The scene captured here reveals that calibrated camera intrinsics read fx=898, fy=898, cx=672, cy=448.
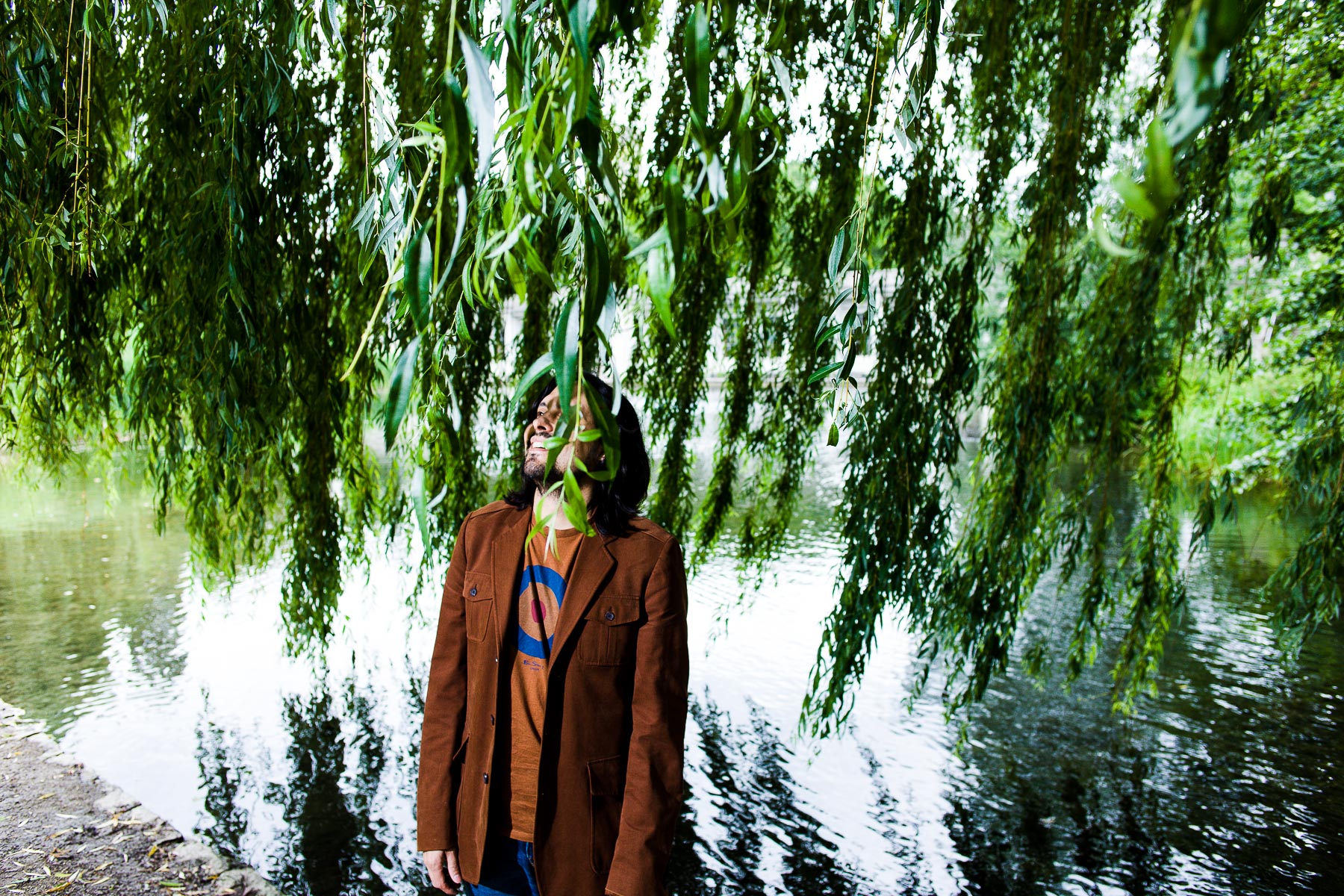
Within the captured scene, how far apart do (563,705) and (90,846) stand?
7.72 feet

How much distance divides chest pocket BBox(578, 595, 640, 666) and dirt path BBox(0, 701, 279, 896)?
192 centimetres

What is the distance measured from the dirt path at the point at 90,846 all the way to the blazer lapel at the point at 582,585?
1923 mm

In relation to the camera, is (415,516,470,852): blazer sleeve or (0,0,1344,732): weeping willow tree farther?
(0,0,1344,732): weeping willow tree

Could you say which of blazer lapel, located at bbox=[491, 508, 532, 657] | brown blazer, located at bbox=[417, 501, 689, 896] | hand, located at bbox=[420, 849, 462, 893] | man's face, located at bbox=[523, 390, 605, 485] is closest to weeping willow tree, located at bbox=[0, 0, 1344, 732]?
man's face, located at bbox=[523, 390, 605, 485]

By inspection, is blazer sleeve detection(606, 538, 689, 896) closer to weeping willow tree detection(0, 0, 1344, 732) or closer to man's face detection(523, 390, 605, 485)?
man's face detection(523, 390, 605, 485)

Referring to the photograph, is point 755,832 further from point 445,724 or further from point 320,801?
point 445,724

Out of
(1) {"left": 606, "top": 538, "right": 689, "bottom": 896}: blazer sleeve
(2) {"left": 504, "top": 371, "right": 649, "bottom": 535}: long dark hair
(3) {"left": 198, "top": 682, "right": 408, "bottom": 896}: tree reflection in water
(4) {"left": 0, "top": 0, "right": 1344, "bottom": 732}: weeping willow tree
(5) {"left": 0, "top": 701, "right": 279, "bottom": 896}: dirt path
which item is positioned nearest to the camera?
(1) {"left": 606, "top": 538, "right": 689, "bottom": 896}: blazer sleeve

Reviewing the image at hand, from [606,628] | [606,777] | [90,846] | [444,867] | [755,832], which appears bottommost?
[755,832]

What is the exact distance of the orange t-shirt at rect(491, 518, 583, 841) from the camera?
1.41 m

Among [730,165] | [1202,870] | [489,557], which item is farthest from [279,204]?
[1202,870]

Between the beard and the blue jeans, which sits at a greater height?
the beard

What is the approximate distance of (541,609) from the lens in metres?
1.47

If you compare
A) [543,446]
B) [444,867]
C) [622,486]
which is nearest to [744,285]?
[622,486]

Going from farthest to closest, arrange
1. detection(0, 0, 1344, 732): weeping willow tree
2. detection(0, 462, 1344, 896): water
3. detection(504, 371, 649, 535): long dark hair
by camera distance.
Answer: detection(0, 462, 1344, 896): water, detection(0, 0, 1344, 732): weeping willow tree, detection(504, 371, 649, 535): long dark hair
